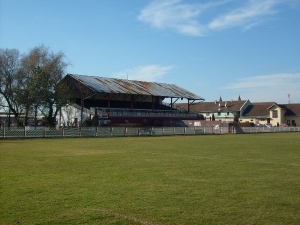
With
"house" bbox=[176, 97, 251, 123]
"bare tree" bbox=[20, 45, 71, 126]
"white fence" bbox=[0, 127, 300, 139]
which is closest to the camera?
"white fence" bbox=[0, 127, 300, 139]

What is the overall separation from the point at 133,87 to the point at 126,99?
11.5 ft

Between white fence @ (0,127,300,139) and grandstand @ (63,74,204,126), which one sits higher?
grandstand @ (63,74,204,126)

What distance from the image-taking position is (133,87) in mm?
63875

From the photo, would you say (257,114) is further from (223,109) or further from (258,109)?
(223,109)

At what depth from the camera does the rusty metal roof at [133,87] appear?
58094 millimetres

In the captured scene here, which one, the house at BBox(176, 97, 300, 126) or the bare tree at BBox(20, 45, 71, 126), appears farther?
A: the house at BBox(176, 97, 300, 126)

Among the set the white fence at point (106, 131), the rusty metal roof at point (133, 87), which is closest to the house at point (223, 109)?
the rusty metal roof at point (133, 87)

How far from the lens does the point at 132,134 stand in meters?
42.4

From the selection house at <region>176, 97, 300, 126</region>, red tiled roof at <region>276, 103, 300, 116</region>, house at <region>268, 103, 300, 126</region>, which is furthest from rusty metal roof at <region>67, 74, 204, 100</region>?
red tiled roof at <region>276, 103, 300, 116</region>

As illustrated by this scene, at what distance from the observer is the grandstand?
57375 mm

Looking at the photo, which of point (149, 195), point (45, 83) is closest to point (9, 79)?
point (45, 83)

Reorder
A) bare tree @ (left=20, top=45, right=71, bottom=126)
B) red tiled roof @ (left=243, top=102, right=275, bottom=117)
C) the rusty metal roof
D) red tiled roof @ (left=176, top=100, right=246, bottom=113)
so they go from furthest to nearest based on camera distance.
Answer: red tiled roof @ (left=176, top=100, right=246, bottom=113) → red tiled roof @ (left=243, top=102, right=275, bottom=117) → the rusty metal roof → bare tree @ (left=20, top=45, right=71, bottom=126)

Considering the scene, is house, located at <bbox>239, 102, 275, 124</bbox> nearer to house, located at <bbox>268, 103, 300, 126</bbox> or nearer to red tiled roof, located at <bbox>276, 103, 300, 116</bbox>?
house, located at <bbox>268, 103, 300, 126</bbox>

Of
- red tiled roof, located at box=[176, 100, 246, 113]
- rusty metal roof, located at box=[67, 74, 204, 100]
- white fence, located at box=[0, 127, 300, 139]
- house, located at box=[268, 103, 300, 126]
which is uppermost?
rusty metal roof, located at box=[67, 74, 204, 100]
